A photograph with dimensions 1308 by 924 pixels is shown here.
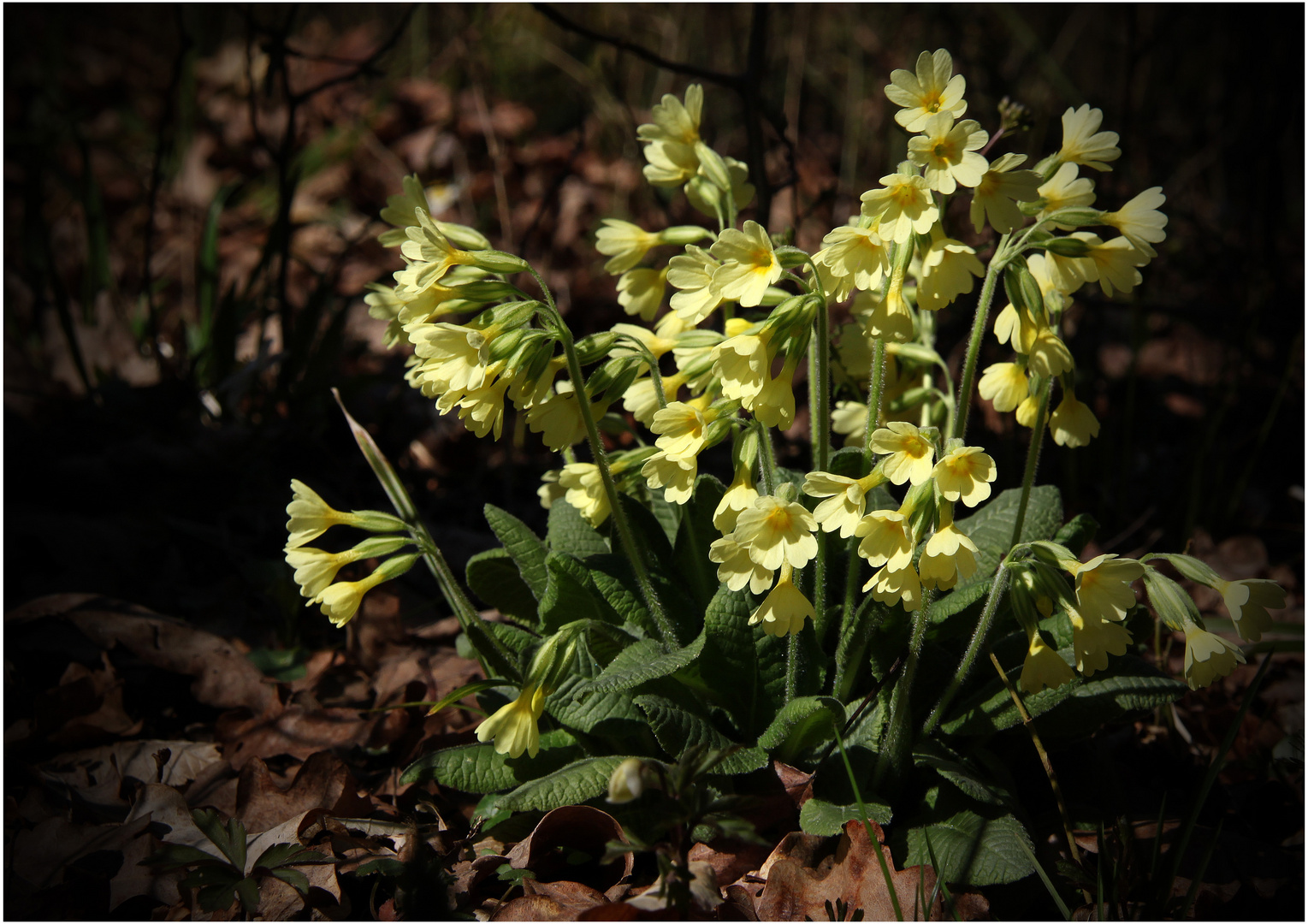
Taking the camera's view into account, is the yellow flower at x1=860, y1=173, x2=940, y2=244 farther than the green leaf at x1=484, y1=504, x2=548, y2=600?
No

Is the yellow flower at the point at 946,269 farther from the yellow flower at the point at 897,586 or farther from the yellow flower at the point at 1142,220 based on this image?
the yellow flower at the point at 897,586

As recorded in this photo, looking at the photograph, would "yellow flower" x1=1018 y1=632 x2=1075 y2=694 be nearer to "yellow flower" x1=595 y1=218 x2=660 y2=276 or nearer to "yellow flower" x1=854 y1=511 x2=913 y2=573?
"yellow flower" x1=854 y1=511 x2=913 y2=573

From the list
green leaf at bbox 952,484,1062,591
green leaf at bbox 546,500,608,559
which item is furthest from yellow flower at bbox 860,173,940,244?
green leaf at bbox 546,500,608,559

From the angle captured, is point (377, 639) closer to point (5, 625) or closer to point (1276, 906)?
point (5, 625)

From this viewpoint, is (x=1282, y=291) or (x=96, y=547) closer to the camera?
(x=96, y=547)

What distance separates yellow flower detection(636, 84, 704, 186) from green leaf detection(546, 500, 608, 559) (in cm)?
75

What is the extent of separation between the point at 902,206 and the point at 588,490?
76 centimetres

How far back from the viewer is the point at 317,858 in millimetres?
1601

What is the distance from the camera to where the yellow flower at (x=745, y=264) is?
4.45 feet

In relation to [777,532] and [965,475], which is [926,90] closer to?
[965,475]

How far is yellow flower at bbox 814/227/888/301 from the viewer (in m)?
1.36

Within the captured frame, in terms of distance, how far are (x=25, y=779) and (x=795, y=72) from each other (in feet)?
13.7

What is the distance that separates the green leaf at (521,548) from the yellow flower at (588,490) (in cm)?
23

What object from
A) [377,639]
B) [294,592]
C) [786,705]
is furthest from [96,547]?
[786,705]
